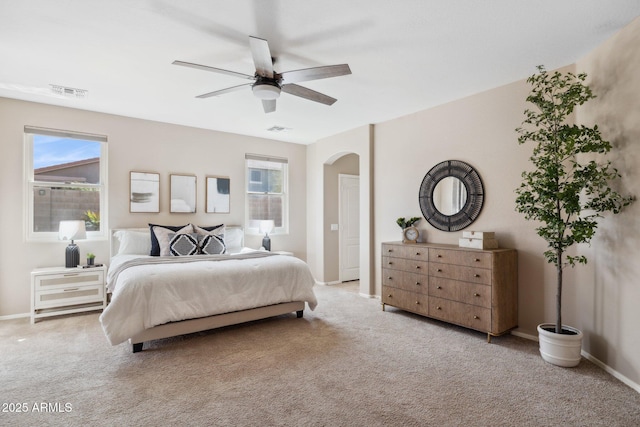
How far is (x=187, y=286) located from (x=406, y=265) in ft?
8.41

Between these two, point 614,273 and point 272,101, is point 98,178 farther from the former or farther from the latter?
point 614,273

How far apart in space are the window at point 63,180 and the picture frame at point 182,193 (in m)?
0.89

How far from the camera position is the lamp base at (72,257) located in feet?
13.6

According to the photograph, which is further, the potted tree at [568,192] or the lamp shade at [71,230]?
the lamp shade at [71,230]

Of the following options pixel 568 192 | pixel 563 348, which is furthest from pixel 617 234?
pixel 563 348

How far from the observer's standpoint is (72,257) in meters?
4.17

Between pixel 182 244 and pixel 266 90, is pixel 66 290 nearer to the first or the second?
pixel 182 244

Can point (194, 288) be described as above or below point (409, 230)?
below

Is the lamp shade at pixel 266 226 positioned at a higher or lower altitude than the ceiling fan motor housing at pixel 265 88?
lower

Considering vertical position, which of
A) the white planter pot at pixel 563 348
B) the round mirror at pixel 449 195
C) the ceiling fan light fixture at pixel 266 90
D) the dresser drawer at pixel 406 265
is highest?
the ceiling fan light fixture at pixel 266 90

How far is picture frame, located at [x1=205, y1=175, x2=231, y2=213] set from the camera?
5500 mm

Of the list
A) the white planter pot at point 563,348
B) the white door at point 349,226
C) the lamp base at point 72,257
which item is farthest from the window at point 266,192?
the white planter pot at point 563,348

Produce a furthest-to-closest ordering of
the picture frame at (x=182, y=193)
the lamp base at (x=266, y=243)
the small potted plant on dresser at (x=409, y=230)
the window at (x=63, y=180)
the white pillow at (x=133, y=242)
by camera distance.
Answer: the lamp base at (x=266, y=243) → the picture frame at (x=182, y=193) → the white pillow at (x=133, y=242) → the small potted plant on dresser at (x=409, y=230) → the window at (x=63, y=180)

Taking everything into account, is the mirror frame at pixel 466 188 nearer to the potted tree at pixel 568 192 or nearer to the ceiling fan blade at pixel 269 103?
the potted tree at pixel 568 192
